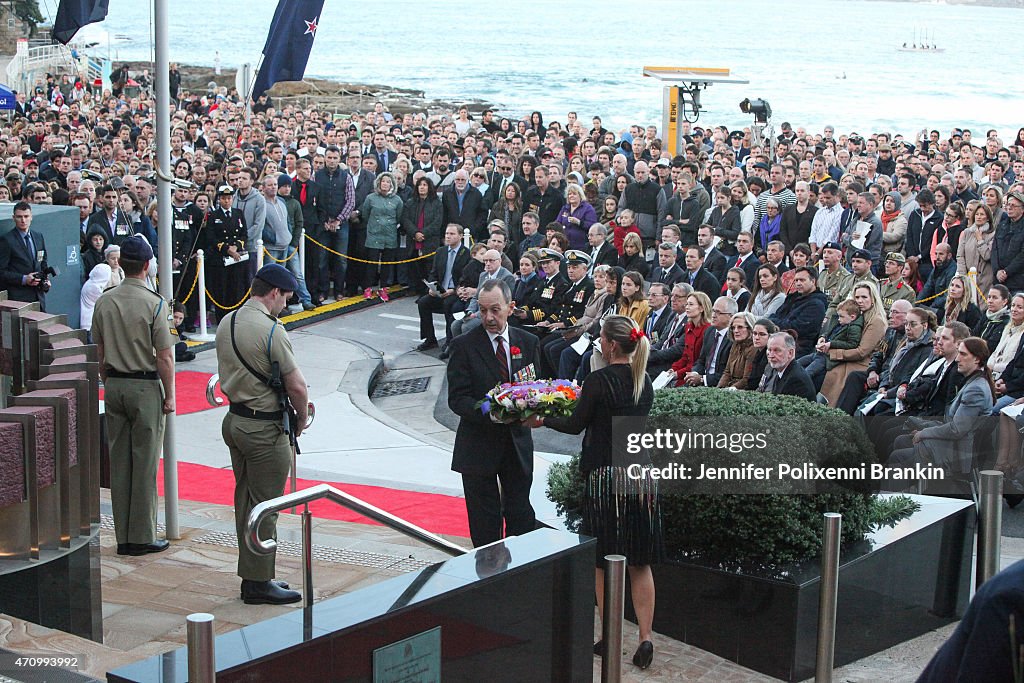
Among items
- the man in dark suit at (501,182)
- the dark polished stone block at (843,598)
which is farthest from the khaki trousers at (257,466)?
the man in dark suit at (501,182)

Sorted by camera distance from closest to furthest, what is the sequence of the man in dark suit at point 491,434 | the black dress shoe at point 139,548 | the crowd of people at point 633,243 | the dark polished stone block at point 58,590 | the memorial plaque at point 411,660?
the memorial plaque at point 411,660
the dark polished stone block at point 58,590
the man in dark suit at point 491,434
the black dress shoe at point 139,548
the crowd of people at point 633,243

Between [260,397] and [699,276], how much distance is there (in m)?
7.32

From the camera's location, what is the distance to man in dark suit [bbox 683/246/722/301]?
1343cm

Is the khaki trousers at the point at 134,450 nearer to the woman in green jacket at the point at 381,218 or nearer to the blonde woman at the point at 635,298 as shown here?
the blonde woman at the point at 635,298

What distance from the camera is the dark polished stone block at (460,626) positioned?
14.3ft

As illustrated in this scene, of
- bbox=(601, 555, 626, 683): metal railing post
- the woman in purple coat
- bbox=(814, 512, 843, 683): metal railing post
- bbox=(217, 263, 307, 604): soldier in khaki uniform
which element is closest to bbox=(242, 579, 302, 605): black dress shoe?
bbox=(217, 263, 307, 604): soldier in khaki uniform

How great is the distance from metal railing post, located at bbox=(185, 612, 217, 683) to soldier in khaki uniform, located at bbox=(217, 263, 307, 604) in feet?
10.1

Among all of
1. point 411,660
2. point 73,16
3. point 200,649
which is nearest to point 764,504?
point 411,660

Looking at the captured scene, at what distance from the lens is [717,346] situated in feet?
38.6

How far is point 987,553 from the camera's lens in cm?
734

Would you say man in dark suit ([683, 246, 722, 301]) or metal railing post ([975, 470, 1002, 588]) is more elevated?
man in dark suit ([683, 246, 722, 301])

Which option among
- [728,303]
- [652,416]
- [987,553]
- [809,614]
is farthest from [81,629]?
[728,303]

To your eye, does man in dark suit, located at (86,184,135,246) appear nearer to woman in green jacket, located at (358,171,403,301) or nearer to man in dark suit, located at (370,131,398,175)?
woman in green jacket, located at (358,171,403,301)

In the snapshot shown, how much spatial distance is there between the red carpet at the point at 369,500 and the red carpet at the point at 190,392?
1.93 m
